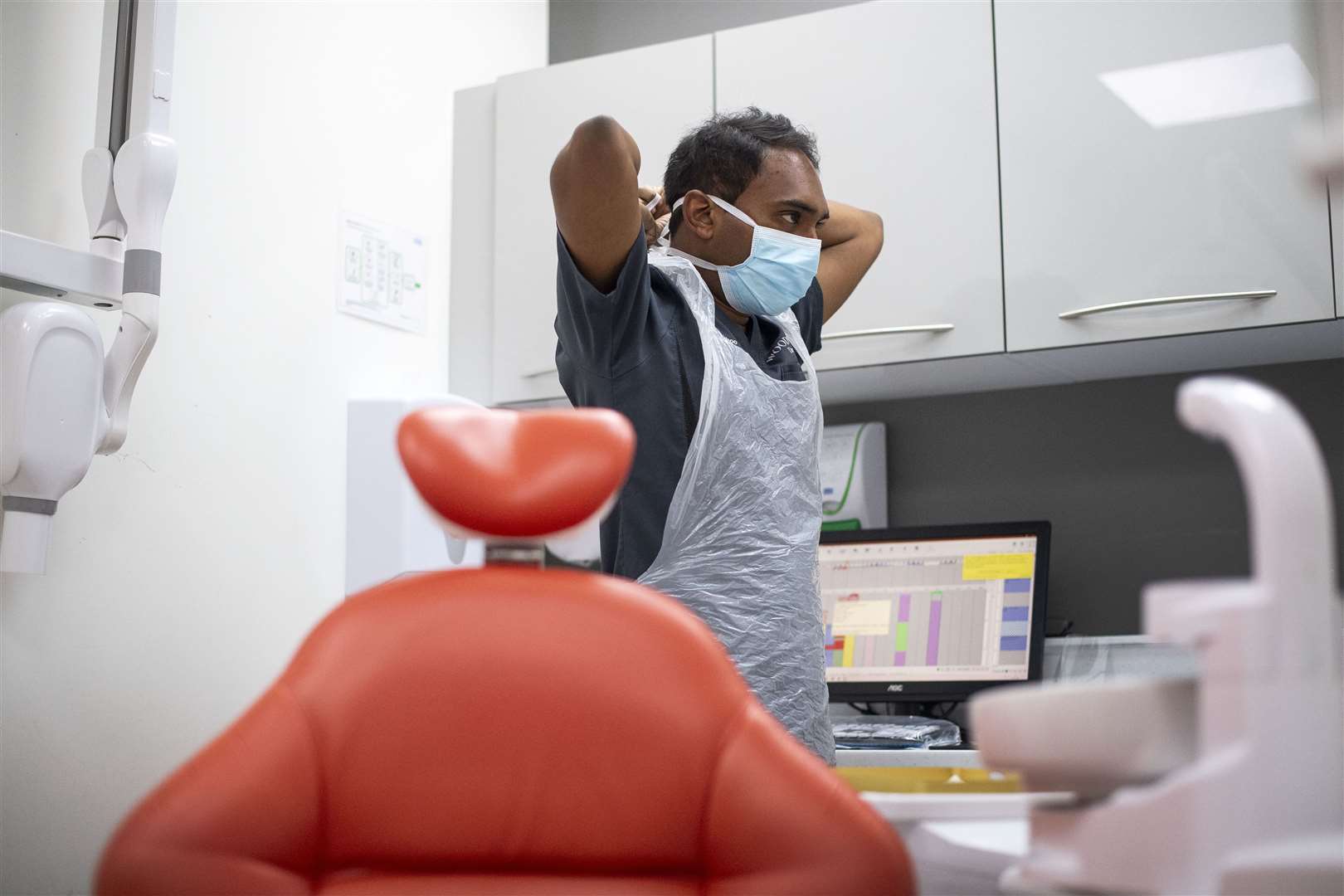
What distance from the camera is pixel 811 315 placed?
6.44 ft

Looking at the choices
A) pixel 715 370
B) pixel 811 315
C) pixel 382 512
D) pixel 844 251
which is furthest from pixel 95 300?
pixel 844 251

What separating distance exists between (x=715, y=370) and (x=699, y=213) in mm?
270

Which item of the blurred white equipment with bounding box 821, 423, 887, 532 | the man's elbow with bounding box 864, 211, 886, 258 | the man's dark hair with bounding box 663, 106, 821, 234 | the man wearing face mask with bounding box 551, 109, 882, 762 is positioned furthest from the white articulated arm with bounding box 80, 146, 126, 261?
the blurred white equipment with bounding box 821, 423, 887, 532

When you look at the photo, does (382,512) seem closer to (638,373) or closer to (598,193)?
(638,373)

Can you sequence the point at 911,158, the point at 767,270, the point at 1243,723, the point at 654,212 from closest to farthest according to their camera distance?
the point at 1243,723 → the point at 767,270 → the point at 654,212 → the point at 911,158

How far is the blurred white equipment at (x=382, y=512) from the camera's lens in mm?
2395

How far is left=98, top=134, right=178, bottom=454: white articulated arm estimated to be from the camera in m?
1.75

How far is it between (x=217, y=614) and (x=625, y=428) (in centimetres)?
148

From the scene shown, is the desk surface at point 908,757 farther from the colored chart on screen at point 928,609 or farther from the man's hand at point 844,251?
the man's hand at point 844,251

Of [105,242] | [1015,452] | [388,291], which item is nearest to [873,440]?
[1015,452]

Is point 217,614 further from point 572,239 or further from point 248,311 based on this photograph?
point 572,239

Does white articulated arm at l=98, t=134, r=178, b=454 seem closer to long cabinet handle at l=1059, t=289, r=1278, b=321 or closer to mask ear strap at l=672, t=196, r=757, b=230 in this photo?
mask ear strap at l=672, t=196, r=757, b=230

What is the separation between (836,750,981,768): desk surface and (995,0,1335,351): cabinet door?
2.43 ft

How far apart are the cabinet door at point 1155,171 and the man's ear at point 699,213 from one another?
0.78 m
